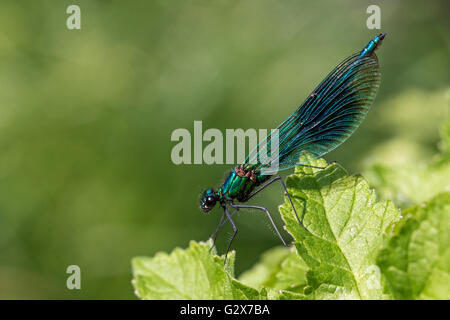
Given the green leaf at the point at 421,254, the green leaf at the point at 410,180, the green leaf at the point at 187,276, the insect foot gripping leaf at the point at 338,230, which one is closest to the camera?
the green leaf at the point at 421,254

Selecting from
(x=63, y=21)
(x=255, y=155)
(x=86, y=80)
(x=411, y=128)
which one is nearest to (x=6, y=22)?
(x=63, y=21)

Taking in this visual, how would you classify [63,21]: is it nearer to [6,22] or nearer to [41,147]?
[6,22]

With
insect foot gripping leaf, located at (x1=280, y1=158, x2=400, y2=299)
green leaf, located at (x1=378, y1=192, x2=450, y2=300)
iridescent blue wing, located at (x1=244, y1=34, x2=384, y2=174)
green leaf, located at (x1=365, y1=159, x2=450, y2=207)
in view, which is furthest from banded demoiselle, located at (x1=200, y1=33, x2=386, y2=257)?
green leaf, located at (x1=378, y1=192, x2=450, y2=300)

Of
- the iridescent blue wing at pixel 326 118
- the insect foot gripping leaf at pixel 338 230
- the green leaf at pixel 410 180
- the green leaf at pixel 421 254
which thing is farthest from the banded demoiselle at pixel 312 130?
the green leaf at pixel 421 254

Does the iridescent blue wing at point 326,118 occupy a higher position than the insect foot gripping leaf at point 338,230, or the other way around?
the iridescent blue wing at point 326,118

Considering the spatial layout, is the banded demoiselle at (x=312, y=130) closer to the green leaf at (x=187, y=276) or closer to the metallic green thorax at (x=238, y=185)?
the metallic green thorax at (x=238, y=185)

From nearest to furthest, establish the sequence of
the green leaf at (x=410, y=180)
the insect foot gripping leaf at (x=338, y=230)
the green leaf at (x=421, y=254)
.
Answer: the green leaf at (x=421, y=254)
the insect foot gripping leaf at (x=338, y=230)
the green leaf at (x=410, y=180)

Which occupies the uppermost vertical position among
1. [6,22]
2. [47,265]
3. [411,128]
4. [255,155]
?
[6,22]
